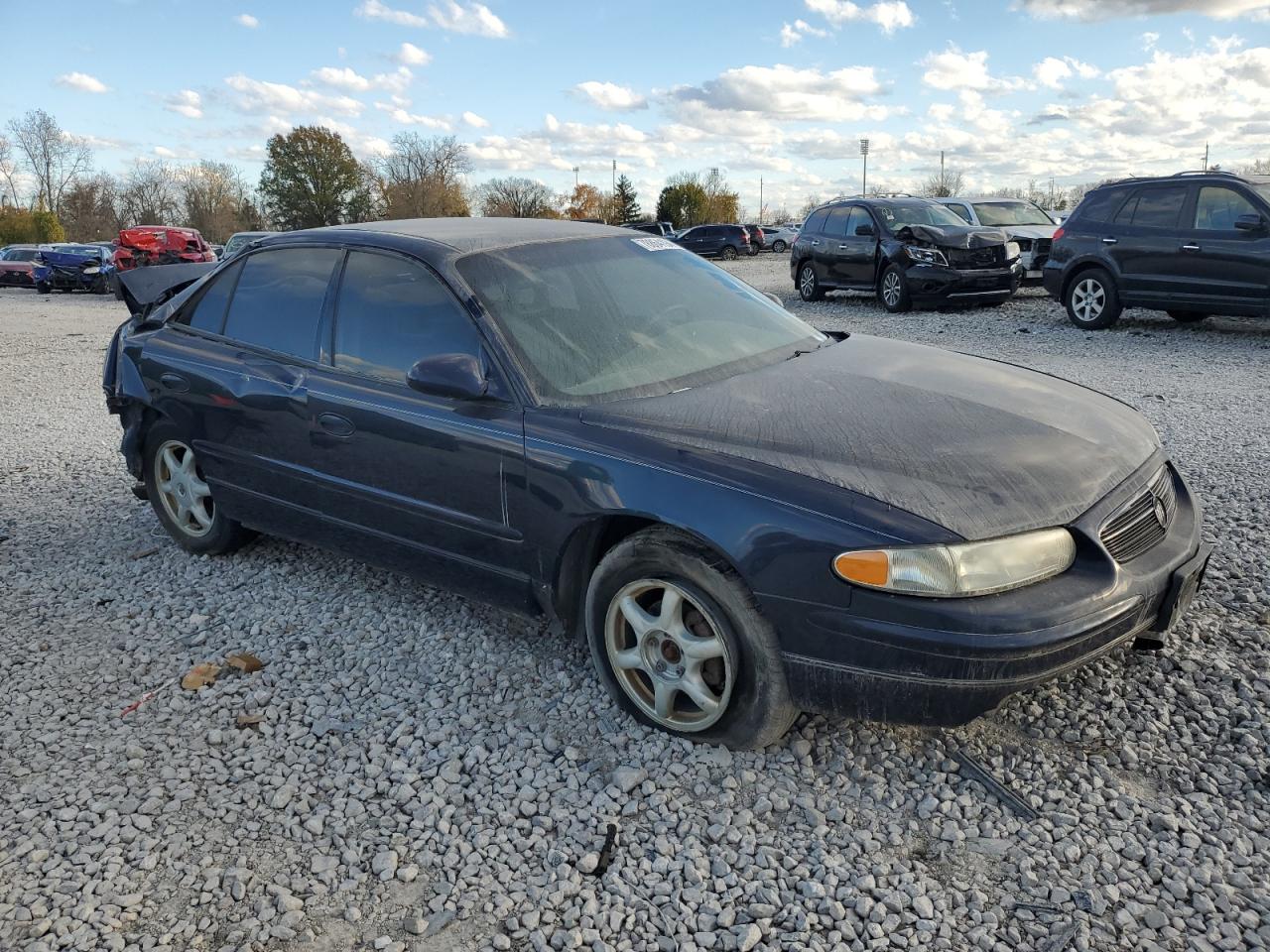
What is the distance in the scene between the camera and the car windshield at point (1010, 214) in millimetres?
16281

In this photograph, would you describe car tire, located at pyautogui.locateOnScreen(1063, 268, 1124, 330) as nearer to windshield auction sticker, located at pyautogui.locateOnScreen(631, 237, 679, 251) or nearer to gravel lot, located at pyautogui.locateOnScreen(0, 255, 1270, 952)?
gravel lot, located at pyautogui.locateOnScreen(0, 255, 1270, 952)

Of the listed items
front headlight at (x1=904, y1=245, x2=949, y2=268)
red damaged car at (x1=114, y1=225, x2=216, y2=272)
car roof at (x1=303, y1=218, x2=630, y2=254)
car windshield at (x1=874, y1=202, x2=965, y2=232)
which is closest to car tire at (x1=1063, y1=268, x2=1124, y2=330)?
front headlight at (x1=904, y1=245, x2=949, y2=268)

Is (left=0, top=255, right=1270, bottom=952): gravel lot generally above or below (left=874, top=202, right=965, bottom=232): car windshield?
below

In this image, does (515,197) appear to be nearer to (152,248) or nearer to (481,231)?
(152,248)

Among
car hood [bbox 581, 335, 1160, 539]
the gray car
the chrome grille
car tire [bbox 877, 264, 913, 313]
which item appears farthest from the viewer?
the gray car

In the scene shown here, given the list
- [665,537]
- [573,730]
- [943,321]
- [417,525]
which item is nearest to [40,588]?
[417,525]

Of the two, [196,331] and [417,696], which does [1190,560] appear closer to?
[417,696]

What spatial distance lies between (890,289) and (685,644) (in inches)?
481

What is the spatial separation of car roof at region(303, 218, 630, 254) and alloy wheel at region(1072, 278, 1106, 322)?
923 centimetres

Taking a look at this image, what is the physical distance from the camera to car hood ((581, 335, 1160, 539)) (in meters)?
2.66

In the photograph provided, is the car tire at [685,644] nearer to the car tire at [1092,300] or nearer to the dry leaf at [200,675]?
the dry leaf at [200,675]

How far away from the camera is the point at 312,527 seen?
13.1 feet

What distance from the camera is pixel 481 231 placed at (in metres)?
3.88

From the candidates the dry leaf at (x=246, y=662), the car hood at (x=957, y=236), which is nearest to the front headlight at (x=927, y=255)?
the car hood at (x=957, y=236)
